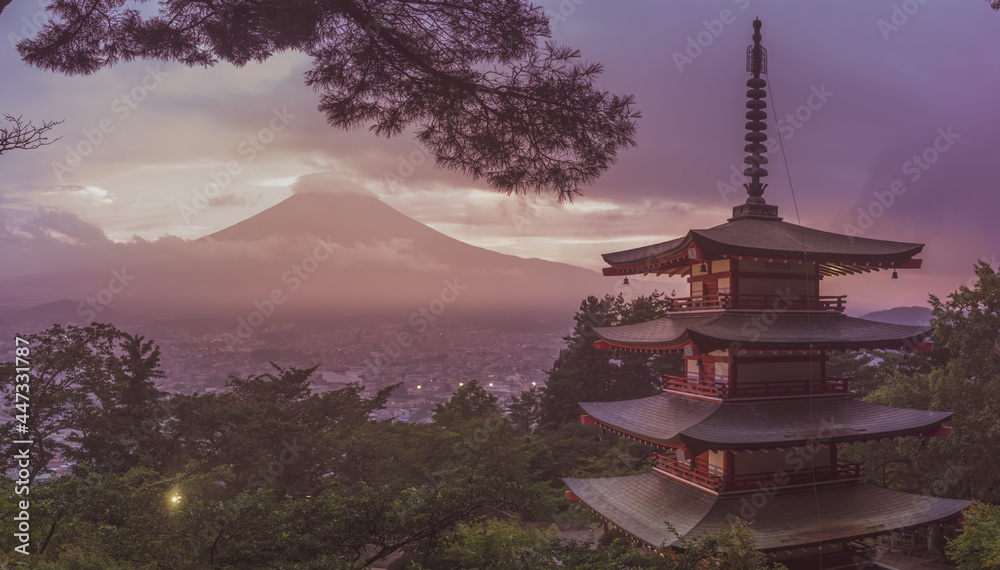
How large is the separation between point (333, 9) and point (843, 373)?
1767 inches

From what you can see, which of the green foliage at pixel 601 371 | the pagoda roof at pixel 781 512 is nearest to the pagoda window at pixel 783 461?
the pagoda roof at pixel 781 512

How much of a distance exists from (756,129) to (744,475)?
9.15 m

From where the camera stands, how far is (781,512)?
40.1ft

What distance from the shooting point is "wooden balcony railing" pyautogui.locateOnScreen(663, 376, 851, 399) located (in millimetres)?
13328

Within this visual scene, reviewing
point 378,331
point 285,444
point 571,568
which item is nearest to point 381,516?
point 571,568

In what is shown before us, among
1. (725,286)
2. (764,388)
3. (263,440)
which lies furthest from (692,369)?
(263,440)

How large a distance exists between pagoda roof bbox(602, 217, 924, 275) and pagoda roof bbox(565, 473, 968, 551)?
5.68 metres

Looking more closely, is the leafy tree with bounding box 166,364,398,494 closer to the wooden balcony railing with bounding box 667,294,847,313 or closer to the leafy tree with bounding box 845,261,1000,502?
the wooden balcony railing with bounding box 667,294,847,313

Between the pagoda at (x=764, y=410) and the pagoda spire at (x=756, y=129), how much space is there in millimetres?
38

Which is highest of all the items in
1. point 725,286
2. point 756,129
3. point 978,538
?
point 756,129

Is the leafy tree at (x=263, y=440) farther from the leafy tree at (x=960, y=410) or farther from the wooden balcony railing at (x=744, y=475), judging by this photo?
the leafy tree at (x=960, y=410)

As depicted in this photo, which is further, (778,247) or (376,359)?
(376,359)

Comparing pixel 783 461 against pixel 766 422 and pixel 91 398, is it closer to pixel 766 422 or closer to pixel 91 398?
pixel 766 422

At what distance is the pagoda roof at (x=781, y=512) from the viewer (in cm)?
1151
